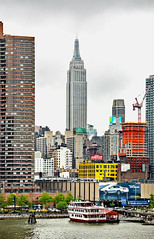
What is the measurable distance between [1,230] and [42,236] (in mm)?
18305

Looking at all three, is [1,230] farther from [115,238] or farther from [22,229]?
[115,238]

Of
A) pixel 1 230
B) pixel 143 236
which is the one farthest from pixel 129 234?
pixel 1 230

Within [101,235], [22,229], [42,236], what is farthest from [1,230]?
[101,235]

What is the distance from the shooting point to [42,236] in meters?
180

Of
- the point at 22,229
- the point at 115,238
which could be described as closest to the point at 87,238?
the point at 115,238

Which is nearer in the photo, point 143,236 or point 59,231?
point 143,236

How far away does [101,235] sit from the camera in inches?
7195

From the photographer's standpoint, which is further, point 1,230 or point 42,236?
point 1,230

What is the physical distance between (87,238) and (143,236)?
52.2 feet

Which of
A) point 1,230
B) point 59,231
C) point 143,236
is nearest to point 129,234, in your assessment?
point 143,236

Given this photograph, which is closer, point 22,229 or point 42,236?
point 42,236

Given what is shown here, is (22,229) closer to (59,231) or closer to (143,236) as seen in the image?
(59,231)

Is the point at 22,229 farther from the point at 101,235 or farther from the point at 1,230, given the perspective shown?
the point at 101,235

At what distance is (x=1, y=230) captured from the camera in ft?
636
